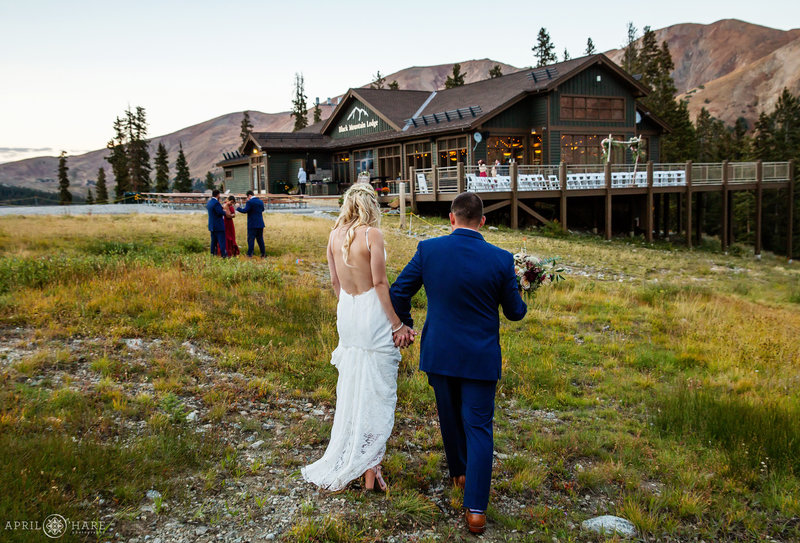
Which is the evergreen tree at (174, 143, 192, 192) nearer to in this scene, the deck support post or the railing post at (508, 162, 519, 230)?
the railing post at (508, 162, 519, 230)

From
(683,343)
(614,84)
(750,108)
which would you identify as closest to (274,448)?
(683,343)

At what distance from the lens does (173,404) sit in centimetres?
562

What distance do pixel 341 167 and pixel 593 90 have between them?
56.0ft

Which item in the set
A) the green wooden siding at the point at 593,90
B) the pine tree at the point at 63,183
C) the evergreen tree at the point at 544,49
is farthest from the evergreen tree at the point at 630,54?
the pine tree at the point at 63,183

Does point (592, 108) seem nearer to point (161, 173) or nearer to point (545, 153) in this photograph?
point (545, 153)

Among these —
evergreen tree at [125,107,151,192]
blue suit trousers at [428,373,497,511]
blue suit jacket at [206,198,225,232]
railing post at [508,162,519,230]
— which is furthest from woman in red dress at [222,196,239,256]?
evergreen tree at [125,107,151,192]

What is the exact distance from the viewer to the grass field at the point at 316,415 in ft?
13.3

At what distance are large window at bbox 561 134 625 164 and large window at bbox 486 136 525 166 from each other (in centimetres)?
220

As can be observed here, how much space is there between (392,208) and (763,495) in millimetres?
24007

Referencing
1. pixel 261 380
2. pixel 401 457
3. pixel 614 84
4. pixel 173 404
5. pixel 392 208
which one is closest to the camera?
pixel 401 457

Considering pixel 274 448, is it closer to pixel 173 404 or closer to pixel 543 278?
pixel 173 404

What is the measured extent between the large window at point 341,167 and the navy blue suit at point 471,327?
35.2 metres

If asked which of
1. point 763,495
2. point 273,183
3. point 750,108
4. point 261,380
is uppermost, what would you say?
point 750,108

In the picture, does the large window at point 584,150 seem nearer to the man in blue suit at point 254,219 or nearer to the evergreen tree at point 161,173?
the man in blue suit at point 254,219
